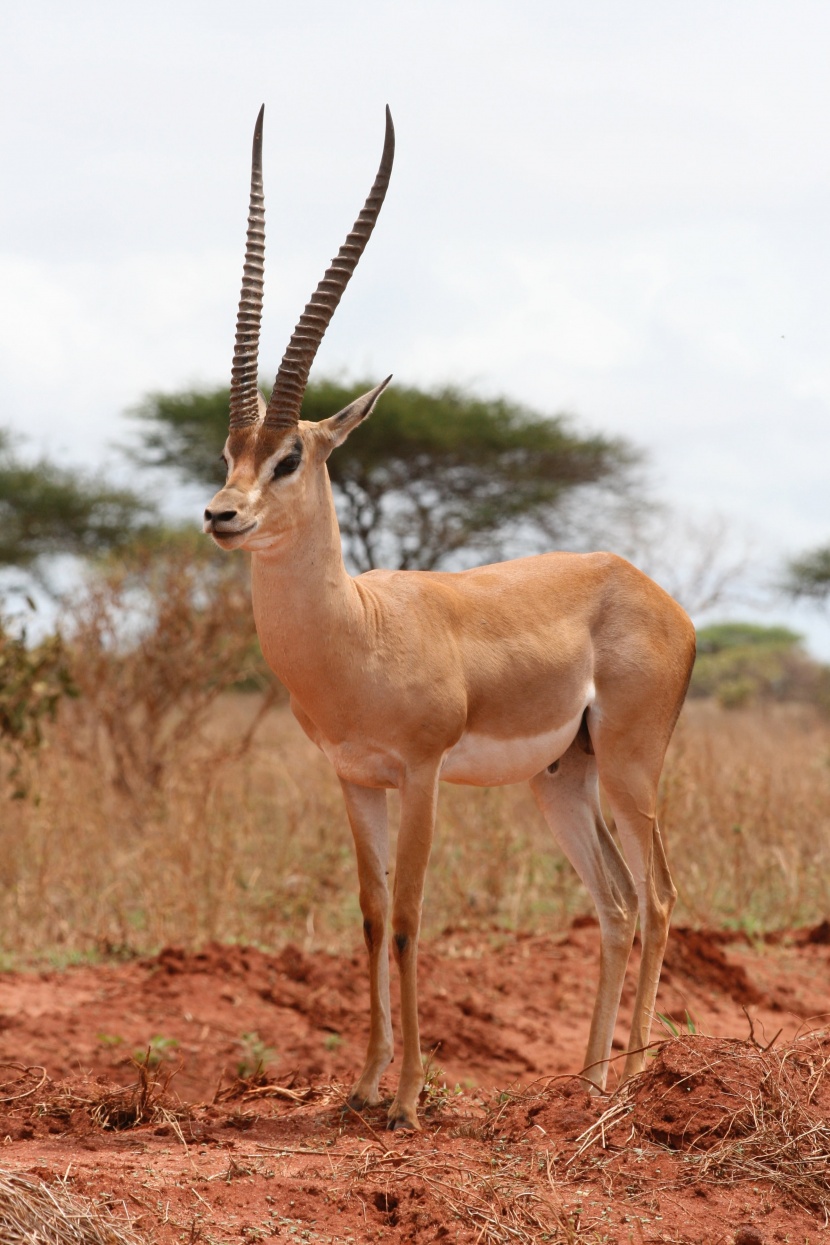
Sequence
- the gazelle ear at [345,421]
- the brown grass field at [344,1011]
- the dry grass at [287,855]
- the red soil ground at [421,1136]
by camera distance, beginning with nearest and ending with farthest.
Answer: the red soil ground at [421,1136] → the brown grass field at [344,1011] → the gazelle ear at [345,421] → the dry grass at [287,855]

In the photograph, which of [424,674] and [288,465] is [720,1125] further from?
[288,465]

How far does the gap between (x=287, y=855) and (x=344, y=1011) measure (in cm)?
269

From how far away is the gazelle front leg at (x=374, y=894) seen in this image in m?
5.07

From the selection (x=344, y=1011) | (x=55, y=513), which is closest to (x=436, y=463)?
(x=55, y=513)

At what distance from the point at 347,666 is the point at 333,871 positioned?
18.9ft

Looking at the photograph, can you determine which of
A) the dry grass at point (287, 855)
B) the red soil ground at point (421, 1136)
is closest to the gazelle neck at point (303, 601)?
the red soil ground at point (421, 1136)

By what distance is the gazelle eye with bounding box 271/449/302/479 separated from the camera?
15.4 ft

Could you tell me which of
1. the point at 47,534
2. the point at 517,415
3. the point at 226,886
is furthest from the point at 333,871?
the point at 47,534

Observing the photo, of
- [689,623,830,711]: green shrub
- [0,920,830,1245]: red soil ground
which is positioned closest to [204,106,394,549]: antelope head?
[0,920,830,1245]: red soil ground

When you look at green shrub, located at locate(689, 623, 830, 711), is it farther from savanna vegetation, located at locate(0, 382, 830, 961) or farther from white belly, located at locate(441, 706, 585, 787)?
white belly, located at locate(441, 706, 585, 787)

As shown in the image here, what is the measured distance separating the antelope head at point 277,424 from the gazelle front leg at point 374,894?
1101 millimetres

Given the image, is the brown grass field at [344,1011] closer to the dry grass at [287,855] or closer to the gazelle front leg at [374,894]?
the dry grass at [287,855]

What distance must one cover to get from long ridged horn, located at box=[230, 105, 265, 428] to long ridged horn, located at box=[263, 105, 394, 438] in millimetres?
99

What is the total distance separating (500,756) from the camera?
5.27m
